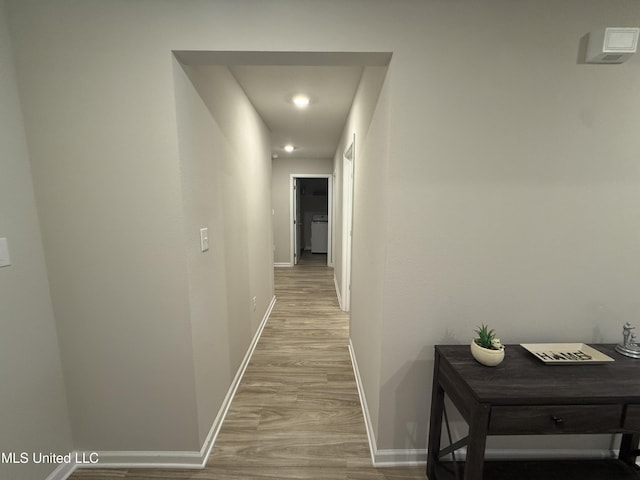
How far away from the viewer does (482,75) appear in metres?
1.15

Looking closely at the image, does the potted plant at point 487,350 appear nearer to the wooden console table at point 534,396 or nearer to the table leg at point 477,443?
the wooden console table at point 534,396

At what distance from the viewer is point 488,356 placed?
1.08 meters

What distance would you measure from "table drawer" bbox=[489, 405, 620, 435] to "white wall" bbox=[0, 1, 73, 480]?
1989mm

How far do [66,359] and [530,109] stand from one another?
2.60 meters

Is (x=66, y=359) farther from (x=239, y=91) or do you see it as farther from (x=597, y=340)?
(x=597, y=340)

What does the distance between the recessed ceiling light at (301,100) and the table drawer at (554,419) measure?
253 centimetres

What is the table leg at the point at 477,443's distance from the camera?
3.05 feet

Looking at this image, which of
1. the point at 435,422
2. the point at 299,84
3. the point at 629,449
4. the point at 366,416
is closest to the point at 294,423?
the point at 366,416

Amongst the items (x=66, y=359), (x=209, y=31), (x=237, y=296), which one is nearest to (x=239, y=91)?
(x=209, y=31)

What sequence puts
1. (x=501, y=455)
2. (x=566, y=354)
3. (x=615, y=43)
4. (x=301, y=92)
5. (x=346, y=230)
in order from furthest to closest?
1. (x=346, y=230)
2. (x=301, y=92)
3. (x=501, y=455)
4. (x=566, y=354)
5. (x=615, y=43)

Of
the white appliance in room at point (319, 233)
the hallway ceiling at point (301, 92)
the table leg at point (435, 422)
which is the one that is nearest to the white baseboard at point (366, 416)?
the table leg at point (435, 422)

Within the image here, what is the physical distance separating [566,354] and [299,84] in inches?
95.2

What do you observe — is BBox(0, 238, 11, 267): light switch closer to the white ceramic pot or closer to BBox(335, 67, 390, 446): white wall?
BBox(335, 67, 390, 446): white wall

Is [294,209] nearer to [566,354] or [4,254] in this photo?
[4,254]
